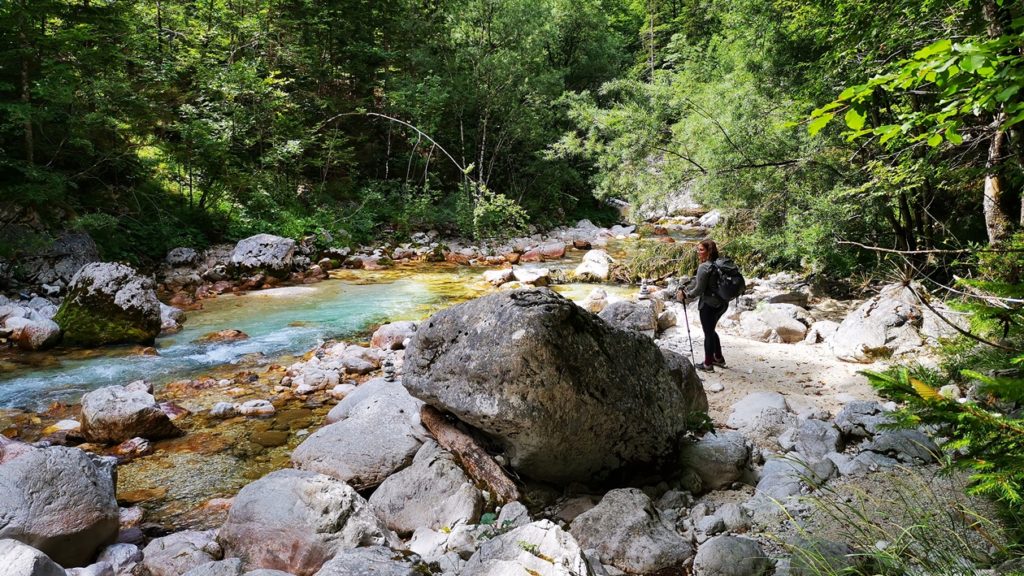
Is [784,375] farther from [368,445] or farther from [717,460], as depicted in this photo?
[368,445]

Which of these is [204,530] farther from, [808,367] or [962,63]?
[808,367]

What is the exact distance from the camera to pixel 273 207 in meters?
17.8

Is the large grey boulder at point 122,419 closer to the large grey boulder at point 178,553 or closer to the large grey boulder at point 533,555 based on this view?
the large grey boulder at point 178,553

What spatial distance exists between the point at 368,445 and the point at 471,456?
3.86 ft

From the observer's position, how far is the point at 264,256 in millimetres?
14633

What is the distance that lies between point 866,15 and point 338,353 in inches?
338

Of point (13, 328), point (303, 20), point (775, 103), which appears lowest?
point (13, 328)

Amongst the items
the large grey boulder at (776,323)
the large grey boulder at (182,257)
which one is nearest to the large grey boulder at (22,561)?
the large grey boulder at (776,323)

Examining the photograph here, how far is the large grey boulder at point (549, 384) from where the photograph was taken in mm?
3904

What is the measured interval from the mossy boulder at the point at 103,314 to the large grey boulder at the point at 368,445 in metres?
5.91

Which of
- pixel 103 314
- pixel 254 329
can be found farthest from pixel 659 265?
pixel 103 314

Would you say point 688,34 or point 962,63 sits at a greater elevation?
point 688,34

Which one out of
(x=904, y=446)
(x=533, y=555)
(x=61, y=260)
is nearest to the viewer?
(x=533, y=555)

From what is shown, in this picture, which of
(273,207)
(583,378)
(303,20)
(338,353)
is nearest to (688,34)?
(303,20)
